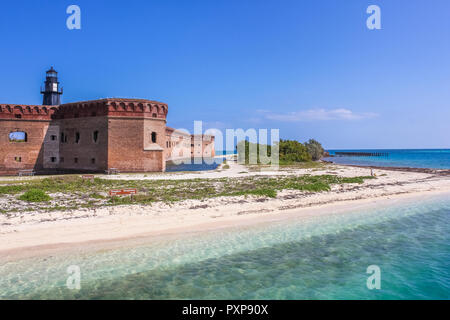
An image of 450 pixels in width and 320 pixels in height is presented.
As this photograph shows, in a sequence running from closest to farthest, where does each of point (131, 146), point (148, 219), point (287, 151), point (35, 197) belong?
point (148, 219)
point (35, 197)
point (131, 146)
point (287, 151)

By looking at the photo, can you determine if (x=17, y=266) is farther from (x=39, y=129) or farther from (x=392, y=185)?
(x=39, y=129)

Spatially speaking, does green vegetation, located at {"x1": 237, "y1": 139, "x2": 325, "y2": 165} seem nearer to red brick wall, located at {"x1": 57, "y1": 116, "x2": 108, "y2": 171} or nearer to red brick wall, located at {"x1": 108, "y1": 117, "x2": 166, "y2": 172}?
red brick wall, located at {"x1": 108, "y1": 117, "x2": 166, "y2": 172}

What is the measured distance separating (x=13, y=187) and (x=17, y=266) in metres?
10.1

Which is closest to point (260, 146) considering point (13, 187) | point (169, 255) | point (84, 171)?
point (84, 171)

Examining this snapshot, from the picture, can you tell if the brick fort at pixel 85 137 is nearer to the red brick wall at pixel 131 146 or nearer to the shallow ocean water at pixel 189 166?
the red brick wall at pixel 131 146

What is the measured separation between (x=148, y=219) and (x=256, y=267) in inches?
191

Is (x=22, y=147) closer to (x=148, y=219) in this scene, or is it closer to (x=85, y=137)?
(x=85, y=137)

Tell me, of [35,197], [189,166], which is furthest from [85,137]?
[35,197]

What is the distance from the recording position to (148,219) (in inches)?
398

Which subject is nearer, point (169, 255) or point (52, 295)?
point (52, 295)

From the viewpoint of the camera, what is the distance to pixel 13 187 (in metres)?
14.5

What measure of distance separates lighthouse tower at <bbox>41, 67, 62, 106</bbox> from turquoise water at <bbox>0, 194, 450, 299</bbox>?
37490 millimetres

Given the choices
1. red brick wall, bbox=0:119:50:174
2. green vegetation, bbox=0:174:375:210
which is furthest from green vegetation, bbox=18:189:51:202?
red brick wall, bbox=0:119:50:174

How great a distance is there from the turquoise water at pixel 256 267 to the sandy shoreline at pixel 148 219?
629mm
